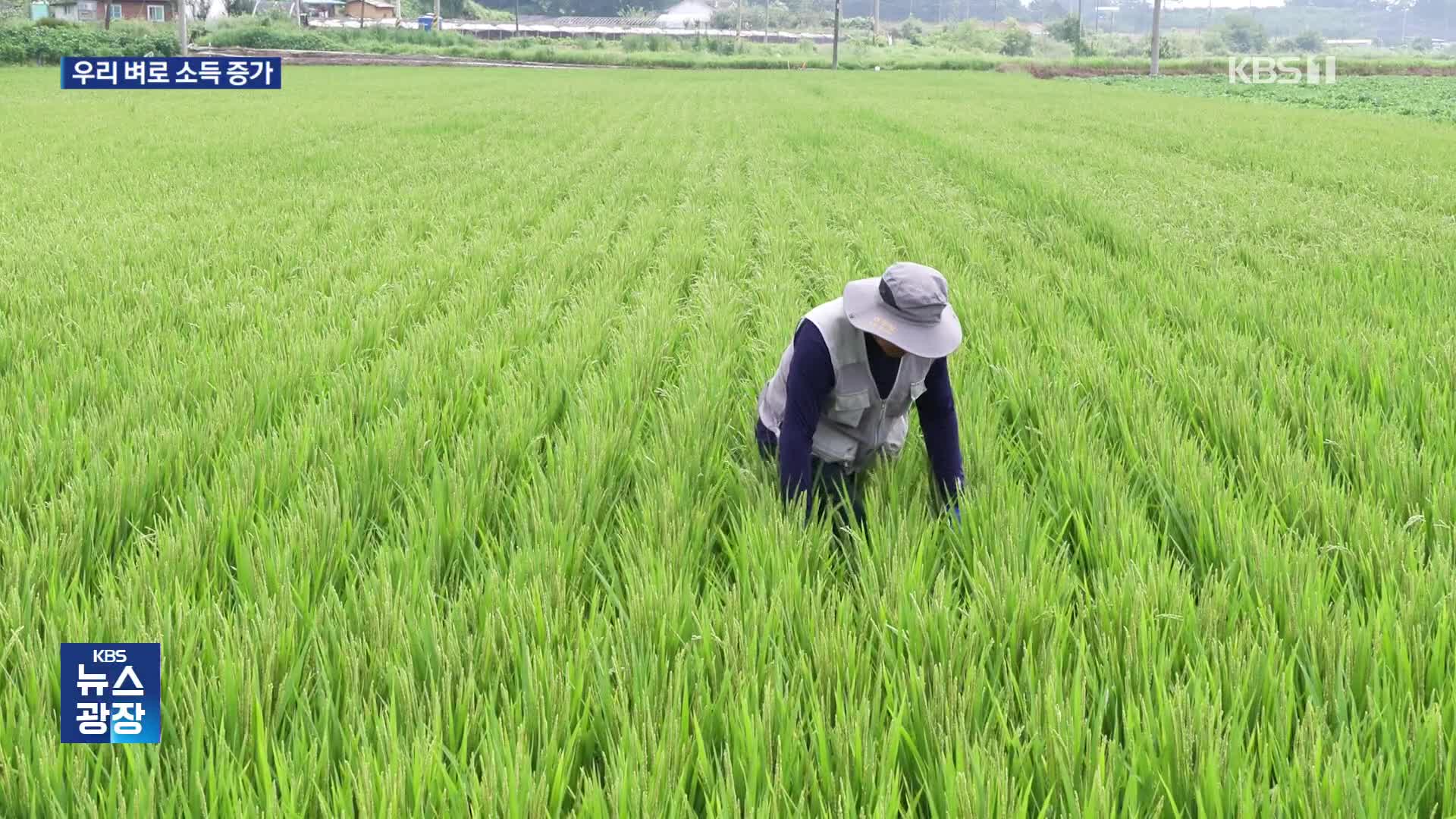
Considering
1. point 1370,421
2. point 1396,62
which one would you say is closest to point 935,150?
point 1370,421

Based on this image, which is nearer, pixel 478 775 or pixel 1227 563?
pixel 478 775

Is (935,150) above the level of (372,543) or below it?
above

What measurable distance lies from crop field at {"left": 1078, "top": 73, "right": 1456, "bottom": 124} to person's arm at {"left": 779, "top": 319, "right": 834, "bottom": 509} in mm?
17815

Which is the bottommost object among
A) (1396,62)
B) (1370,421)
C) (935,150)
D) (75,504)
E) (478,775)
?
(478,775)

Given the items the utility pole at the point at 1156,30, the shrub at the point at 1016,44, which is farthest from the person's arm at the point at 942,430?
the shrub at the point at 1016,44

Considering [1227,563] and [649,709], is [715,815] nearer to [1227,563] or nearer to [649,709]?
[649,709]

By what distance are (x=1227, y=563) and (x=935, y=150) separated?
9.24 m

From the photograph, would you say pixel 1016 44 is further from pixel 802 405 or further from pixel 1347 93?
pixel 802 405

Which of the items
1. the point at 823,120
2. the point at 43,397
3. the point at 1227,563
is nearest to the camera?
the point at 1227,563

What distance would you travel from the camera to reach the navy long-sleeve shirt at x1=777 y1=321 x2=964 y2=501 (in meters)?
1.62

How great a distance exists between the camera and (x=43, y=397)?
227cm
